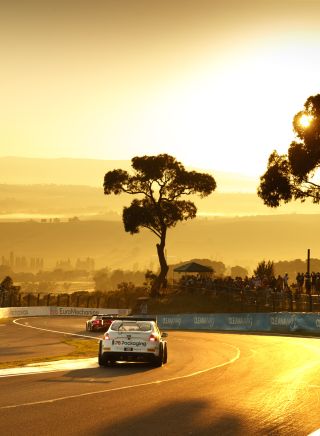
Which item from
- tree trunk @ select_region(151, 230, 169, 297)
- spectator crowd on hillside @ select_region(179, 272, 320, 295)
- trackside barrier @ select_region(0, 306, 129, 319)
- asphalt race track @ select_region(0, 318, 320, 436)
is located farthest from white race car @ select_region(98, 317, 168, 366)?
trackside barrier @ select_region(0, 306, 129, 319)

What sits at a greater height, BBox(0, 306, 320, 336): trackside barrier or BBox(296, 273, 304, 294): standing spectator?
BBox(296, 273, 304, 294): standing spectator

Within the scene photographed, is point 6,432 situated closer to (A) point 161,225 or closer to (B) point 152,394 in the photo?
(B) point 152,394

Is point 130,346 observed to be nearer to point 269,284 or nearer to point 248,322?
point 248,322

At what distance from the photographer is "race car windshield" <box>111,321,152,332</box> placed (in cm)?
2614

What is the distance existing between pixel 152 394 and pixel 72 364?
9.11 m

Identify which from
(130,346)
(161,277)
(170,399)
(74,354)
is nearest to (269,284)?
(161,277)

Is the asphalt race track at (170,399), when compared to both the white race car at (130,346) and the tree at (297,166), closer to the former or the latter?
the white race car at (130,346)

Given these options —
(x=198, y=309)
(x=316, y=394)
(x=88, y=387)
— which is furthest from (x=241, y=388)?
(x=198, y=309)

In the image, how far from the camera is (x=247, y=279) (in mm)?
71312

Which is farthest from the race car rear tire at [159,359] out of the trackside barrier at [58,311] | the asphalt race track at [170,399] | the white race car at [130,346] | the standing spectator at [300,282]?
the trackside barrier at [58,311]

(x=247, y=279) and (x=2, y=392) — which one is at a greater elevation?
(x=247, y=279)

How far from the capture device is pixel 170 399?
16594 millimetres

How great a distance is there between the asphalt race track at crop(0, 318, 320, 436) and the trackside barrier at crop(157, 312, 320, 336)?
2413cm

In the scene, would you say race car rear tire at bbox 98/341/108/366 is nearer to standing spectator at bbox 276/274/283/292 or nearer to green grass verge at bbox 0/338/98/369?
green grass verge at bbox 0/338/98/369
